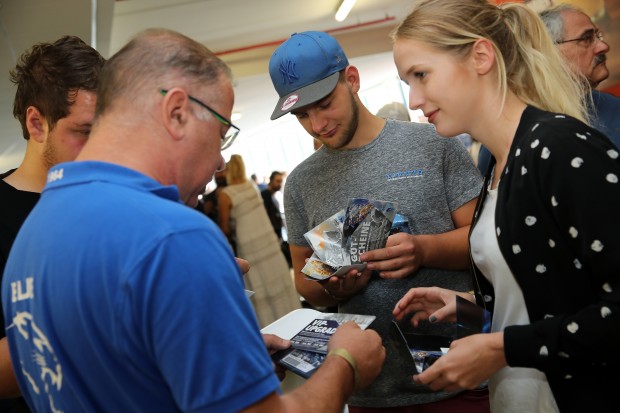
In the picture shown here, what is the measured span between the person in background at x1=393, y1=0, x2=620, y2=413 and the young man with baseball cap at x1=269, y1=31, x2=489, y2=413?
242mm

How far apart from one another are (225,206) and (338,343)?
4026mm

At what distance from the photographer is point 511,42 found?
59.1 inches

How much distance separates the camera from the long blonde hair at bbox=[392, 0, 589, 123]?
143 cm

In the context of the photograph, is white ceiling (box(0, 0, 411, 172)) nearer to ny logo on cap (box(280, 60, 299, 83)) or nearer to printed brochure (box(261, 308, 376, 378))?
ny logo on cap (box(280, 60, 299, 83))

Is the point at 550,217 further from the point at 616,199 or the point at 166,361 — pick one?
the point at 166,361

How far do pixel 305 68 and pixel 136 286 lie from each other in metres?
1.36

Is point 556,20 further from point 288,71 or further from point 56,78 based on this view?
point 56,78

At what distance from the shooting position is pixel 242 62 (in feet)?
32.3

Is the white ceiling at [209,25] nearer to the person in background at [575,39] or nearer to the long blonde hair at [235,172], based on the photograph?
the long blonde hair at [235,172]

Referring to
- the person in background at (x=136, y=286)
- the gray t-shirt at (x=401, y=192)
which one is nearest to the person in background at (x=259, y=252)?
the gray t-shirt at (x=401, y=192)

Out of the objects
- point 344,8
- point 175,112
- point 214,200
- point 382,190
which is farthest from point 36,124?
point 344,8

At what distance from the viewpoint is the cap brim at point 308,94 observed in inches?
76.8

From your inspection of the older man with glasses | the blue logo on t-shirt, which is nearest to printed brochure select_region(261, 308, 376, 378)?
the blue logo on t-shirt

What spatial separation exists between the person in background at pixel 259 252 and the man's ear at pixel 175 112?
155 inches
